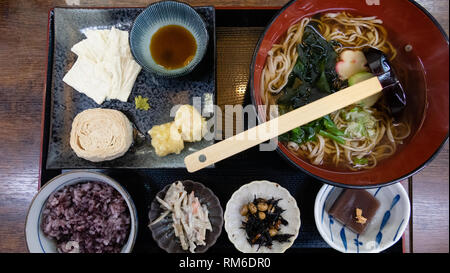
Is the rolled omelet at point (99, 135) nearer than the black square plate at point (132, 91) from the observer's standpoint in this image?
Yes

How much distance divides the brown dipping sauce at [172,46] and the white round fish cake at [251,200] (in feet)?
2.94

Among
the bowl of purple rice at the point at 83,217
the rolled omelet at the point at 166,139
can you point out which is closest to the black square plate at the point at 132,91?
the rolled omelet at the point at 166,139

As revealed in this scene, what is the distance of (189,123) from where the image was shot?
1783mm

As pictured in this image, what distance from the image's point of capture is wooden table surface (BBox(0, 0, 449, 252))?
1.89m

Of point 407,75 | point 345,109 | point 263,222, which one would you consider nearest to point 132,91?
point 263,222

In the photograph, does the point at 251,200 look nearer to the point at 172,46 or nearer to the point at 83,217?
the point at 83,217

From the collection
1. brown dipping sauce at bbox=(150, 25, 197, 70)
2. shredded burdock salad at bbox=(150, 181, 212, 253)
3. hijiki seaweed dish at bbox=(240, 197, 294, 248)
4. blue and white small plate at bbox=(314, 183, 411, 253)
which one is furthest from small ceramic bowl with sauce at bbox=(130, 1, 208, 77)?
blue and white small plate at bbox=(314, 183, 411, 253)

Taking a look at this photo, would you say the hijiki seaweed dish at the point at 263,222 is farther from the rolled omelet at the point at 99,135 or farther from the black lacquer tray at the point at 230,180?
the rolled omelet at the point at 99,135

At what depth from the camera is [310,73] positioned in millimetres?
1740

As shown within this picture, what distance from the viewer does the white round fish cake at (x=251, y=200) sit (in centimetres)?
172

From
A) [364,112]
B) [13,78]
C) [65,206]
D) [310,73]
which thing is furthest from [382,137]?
[13,78]

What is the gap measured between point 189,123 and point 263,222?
27.9 inches

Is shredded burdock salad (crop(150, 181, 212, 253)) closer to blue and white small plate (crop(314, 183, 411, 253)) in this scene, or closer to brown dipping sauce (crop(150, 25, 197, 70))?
blue and white small plate (crop(314, 183, 411, 253))

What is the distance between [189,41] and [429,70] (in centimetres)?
138
